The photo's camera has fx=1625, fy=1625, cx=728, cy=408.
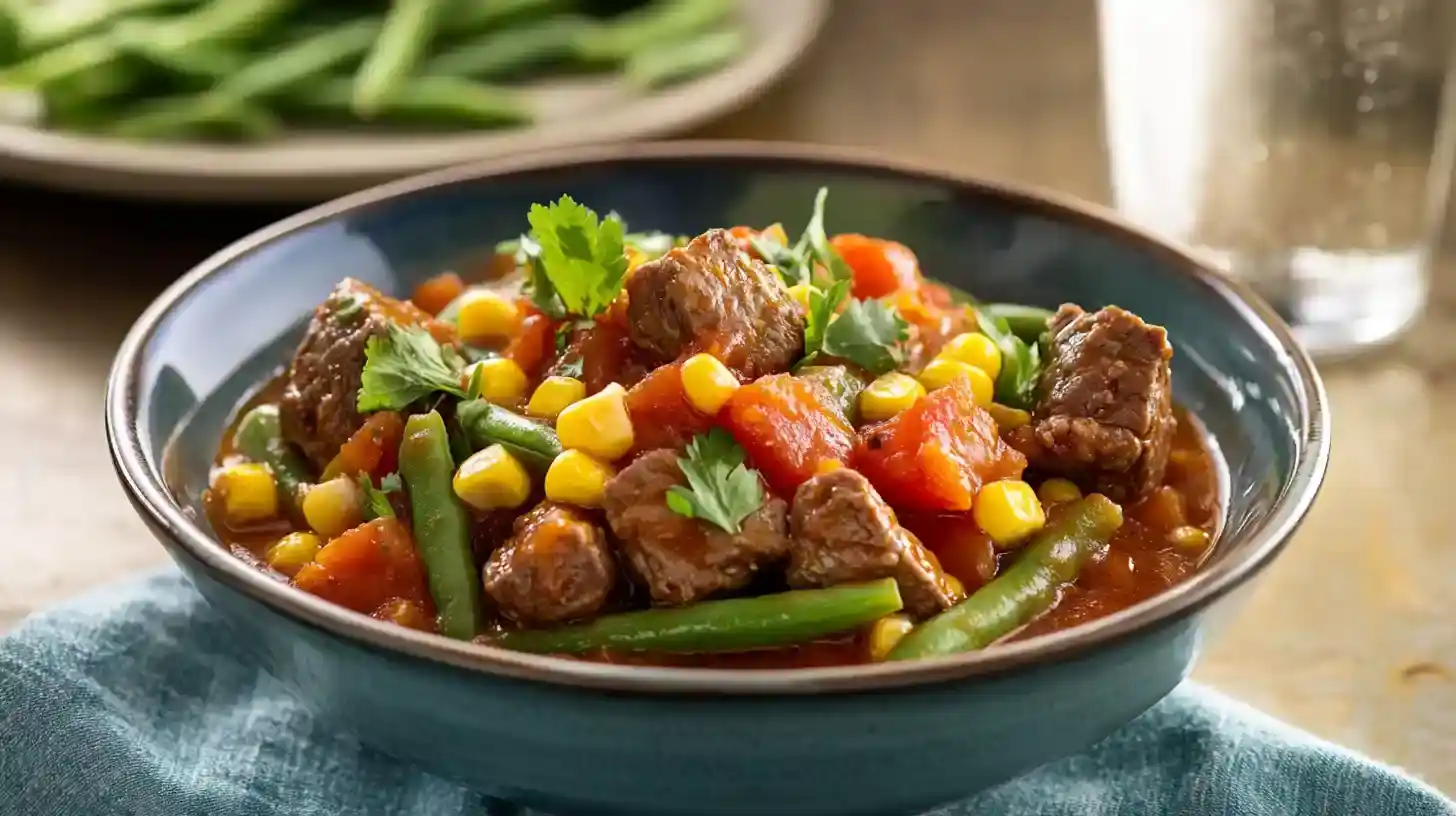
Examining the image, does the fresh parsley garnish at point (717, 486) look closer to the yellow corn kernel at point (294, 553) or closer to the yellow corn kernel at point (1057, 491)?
the yellow corn kernel at point (1057, 491)

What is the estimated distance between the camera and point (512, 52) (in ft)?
21.2

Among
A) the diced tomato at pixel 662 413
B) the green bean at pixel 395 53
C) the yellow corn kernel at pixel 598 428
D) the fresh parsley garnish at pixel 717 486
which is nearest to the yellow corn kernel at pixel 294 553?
the yellow corn kernel at pixel 598 428

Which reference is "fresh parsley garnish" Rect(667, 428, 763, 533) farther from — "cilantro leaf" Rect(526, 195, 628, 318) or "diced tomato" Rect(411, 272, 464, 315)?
"diced tomato" Rect(411, 272, 464, 315)

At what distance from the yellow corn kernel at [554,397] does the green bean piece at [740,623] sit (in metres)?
0.53

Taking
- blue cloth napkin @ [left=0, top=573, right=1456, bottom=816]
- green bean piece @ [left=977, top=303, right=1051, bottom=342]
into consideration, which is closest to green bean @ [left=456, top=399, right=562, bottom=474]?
blue cloth napkin @ [left=0, top=573, right=1456, bottom=816]

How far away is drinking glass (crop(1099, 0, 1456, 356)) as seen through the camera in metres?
4.86

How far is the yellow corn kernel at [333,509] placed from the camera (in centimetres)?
319

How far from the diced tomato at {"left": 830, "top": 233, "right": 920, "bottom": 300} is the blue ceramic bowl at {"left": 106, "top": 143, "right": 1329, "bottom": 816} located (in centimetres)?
40

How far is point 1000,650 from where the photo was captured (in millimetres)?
2412

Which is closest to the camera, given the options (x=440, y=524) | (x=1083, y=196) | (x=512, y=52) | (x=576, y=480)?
(x=576, y=480)

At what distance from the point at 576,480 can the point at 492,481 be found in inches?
7.5

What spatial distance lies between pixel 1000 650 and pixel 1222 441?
4.60 ft

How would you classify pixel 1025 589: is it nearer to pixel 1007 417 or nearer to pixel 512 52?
pixel 1007 417

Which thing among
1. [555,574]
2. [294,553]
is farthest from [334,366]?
[555,574]
